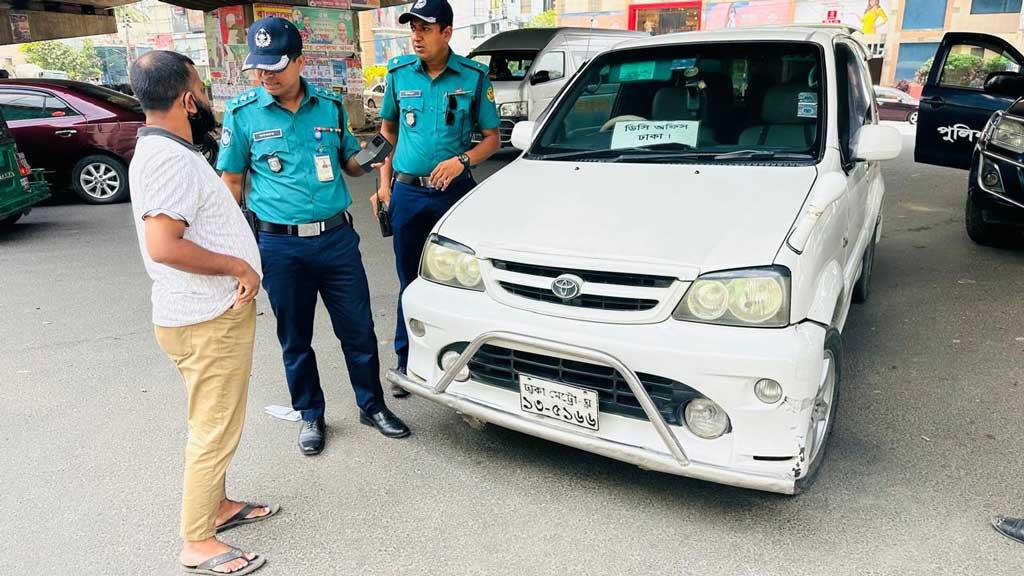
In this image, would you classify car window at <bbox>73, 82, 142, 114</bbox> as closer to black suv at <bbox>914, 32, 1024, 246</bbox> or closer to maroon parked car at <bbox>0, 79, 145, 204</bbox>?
maroon parked car at <bbox>0, 79, 145, 204</bbox>

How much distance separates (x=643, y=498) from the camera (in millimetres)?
→ 2777

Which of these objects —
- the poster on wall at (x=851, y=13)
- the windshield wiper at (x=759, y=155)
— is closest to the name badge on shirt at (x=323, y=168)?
the windshield wiper at (x=759, y=155)

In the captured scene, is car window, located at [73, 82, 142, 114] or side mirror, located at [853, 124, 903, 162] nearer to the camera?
side mirror, located at [853, 124, 903, 162]

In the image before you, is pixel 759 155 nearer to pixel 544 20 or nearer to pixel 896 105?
pixel 896 105

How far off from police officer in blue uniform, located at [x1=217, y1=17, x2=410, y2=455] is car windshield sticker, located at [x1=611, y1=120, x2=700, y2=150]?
1.25m

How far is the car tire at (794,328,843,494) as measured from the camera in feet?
7.82

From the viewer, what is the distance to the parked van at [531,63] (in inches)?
458

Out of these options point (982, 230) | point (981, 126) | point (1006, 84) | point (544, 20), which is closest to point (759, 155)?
point (982, 230)

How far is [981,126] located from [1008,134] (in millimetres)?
1314

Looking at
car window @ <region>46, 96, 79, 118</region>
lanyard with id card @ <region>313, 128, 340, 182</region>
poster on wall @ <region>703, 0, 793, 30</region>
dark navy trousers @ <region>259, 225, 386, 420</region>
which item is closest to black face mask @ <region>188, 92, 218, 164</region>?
lanyard with id card @ <region>313, 128, 340, 182</region>

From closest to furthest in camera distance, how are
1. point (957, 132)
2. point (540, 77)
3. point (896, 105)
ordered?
point (957, 132), point (540, 77), point (896, 105)

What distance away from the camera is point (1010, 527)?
8.22 ft

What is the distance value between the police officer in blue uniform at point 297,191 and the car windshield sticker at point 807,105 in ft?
6.67

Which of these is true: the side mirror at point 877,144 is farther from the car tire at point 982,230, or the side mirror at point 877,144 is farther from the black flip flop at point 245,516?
the car tire at point 982,230
